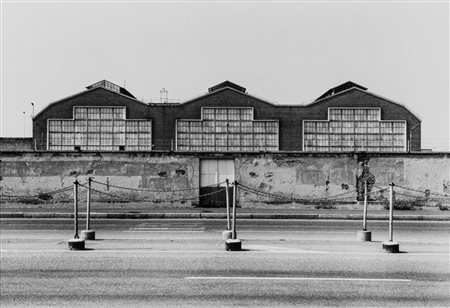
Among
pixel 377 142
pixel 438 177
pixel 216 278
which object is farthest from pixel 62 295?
pixel 377 142

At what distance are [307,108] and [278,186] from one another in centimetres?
3196

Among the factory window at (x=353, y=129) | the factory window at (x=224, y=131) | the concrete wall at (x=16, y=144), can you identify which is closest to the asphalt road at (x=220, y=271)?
the factory window at (x=224, y=131)

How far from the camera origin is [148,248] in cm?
1122

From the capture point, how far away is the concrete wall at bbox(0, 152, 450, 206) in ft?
80.2

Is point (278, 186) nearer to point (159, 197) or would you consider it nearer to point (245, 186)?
point (245, 186)

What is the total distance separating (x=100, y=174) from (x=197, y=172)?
4.71 metres

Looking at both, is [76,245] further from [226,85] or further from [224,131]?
[226,85]

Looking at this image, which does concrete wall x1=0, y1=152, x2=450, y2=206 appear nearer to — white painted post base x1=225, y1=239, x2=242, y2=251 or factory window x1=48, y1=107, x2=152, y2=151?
white painted post base x1=225, y1=239, x2=242, y2=251

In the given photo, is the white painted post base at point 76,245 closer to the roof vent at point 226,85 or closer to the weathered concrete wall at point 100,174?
the weathered concrete wall at point 100,174

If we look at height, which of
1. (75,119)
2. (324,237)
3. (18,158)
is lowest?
(324,237)

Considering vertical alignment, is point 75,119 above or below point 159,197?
above

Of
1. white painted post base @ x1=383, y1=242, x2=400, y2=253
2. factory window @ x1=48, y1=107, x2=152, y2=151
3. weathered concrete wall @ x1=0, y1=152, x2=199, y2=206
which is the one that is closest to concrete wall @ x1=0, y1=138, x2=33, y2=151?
factory window @ x1=48, y1=107, x2=152, y2=151

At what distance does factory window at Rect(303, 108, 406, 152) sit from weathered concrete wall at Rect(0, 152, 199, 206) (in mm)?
32596

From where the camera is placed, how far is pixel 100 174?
24.5 meters
